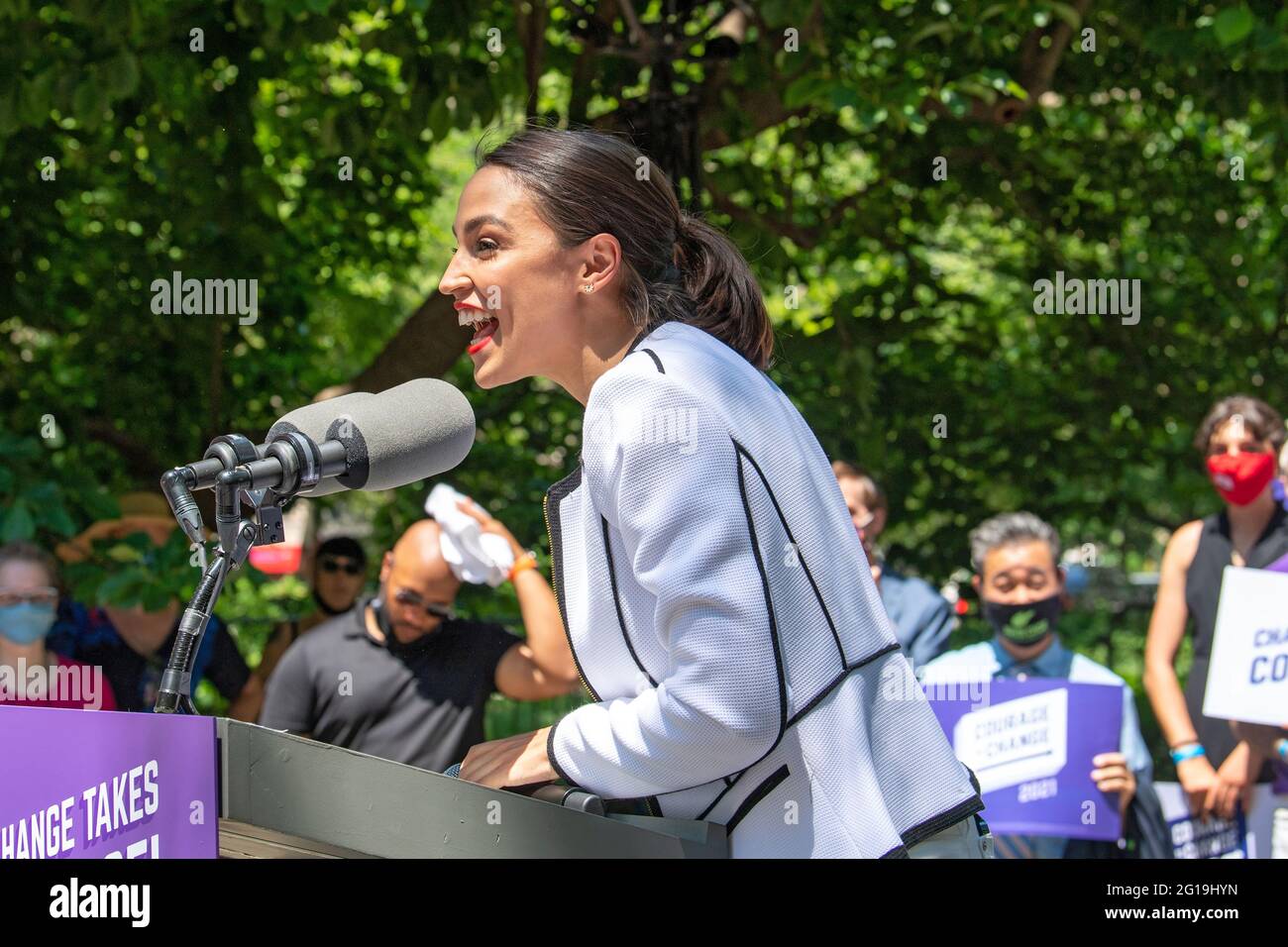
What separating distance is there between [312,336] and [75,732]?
656 centimetres

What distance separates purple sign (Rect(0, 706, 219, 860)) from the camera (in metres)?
1.56

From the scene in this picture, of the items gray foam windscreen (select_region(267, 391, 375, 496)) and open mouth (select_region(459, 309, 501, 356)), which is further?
open mouth (select_region(459, 309, 501, 356))

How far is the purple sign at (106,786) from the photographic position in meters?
1.56

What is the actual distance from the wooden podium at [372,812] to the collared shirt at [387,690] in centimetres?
342

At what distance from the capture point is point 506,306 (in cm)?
205

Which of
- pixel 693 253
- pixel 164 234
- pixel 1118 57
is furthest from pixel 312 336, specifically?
pixel 693 253

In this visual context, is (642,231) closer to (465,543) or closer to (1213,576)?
(465,543)

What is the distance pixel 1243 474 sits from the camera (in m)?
5.32

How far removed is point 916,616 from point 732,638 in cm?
397

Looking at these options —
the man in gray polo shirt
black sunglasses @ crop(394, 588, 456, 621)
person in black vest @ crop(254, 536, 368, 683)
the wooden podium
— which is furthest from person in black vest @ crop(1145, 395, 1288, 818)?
the wooden podium

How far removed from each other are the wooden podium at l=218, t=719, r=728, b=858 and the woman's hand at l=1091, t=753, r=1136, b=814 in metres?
3.70

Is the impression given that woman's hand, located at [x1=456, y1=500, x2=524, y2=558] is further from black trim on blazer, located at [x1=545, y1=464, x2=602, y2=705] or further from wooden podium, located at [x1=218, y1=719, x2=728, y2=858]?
wooden podium, located at [x1=218, y1=719, x2=728, y2=858]

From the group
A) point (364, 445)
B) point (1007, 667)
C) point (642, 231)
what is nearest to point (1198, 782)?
point (1007, 667)
